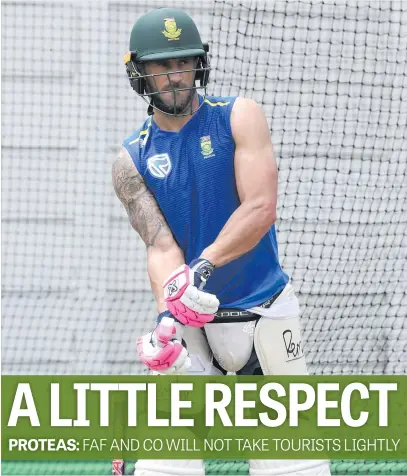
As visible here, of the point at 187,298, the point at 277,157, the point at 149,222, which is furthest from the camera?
the point at 277,157

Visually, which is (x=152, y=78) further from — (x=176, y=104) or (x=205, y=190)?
(x=205, y=190)

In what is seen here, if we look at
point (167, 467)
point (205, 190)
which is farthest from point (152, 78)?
point (167, 467)

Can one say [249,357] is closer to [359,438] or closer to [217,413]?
[217,413]

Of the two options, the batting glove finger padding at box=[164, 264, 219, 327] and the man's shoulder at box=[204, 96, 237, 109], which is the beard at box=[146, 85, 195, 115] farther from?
the batting glove finger padding at box=[164, 264, 219, 327]

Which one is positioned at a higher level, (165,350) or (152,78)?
(152,78)

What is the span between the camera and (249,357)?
13.6ft

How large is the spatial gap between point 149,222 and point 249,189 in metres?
0.42

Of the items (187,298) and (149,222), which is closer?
(187,298)

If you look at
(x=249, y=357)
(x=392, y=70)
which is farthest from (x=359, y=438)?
(x=392, y=70)

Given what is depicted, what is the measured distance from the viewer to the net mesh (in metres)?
6.50

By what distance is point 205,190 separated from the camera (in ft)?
13.1

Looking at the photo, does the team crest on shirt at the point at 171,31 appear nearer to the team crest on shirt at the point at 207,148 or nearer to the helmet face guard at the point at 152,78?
the helmet face guard at the point at 152,78

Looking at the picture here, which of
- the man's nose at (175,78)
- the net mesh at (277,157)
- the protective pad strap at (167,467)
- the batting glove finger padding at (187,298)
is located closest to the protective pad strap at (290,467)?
the protective pad strap at (167,467)

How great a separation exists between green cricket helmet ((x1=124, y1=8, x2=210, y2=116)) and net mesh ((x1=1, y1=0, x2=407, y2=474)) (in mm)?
2347
